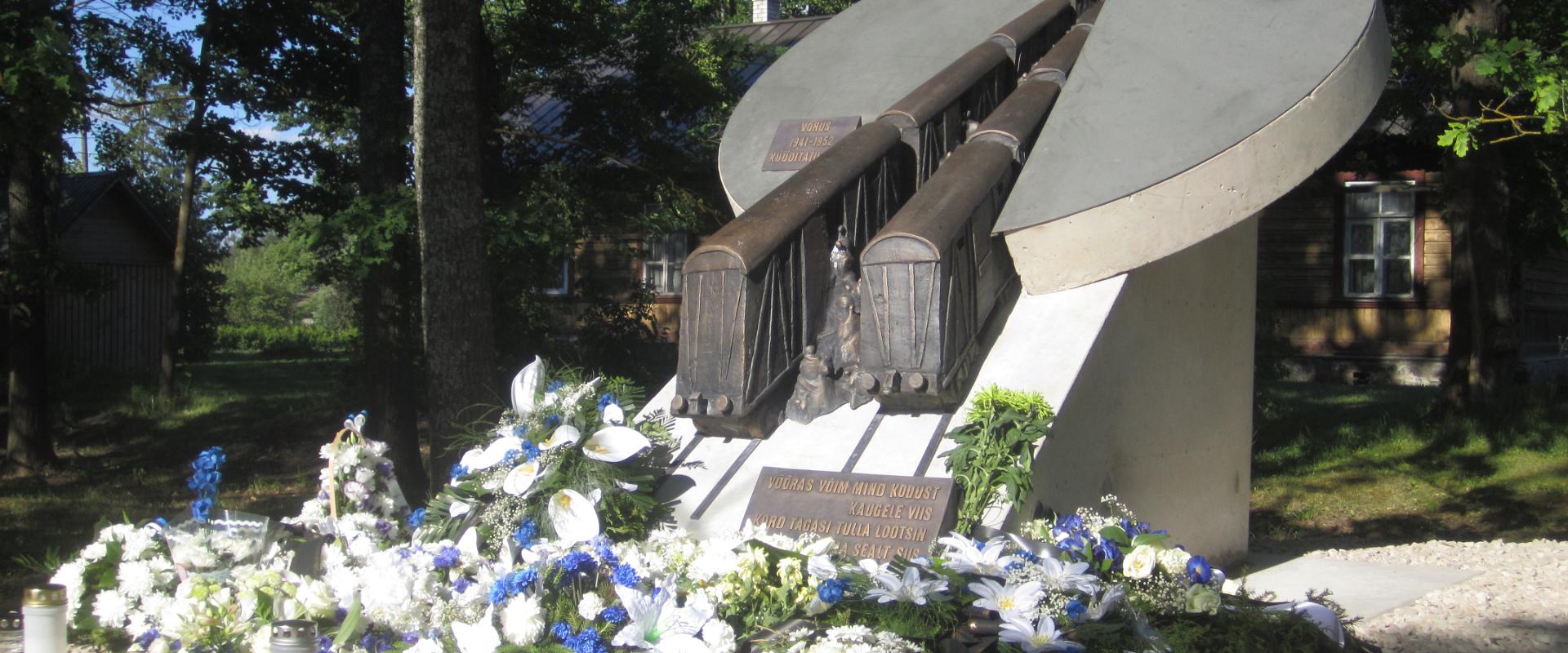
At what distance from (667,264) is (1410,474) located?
8.83 meters

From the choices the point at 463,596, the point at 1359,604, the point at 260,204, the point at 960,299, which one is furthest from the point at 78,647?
the point at 260,204

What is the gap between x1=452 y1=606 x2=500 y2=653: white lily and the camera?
2971 millimetres

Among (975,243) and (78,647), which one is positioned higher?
(975,243)

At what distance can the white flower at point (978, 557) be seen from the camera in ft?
10.8

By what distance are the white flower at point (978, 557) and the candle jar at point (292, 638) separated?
1504 millimetres

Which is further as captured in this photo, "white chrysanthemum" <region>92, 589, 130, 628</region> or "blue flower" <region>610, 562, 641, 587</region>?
"white chrysanthemum" <region>92, 589, 130, 628</region>

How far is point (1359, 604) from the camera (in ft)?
15.1

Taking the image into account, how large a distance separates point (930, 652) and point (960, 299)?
1.58 meters

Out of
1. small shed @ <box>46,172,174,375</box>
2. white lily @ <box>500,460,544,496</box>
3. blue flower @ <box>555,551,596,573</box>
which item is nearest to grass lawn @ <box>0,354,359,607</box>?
small shed @ <box>46,172,174,375</box>

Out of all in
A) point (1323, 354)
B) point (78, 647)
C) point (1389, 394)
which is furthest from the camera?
point (1323, 354)

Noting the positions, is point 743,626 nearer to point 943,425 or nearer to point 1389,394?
point 943,425

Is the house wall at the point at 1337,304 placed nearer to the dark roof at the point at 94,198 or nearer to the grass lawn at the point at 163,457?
the grass lawn at the point at 163,457

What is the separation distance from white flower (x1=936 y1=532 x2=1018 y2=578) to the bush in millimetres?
25630

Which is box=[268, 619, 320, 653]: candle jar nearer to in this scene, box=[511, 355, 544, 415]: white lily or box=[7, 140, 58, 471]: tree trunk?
box=[511, 355, 544, 415]: white lily
